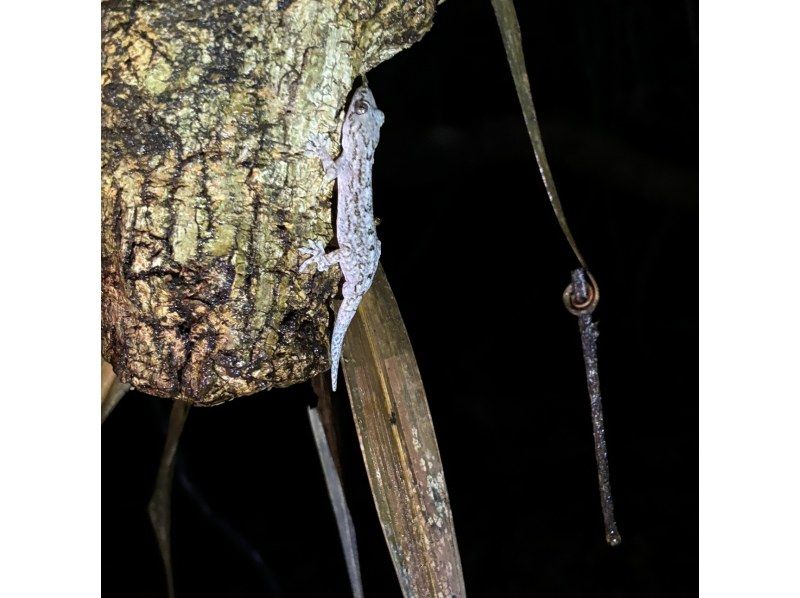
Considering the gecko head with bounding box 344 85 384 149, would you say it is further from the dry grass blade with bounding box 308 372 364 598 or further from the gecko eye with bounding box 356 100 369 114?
the dry grass blade with bounding box 308 372 364 598

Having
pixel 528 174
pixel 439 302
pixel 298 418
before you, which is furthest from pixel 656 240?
pixel 298 418

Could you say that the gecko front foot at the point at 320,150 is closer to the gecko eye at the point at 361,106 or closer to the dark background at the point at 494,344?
the gecko eye at the point at 361,106

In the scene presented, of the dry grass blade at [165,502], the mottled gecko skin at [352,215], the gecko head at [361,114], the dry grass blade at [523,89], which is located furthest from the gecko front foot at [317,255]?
the dry grass blade at [165,502]

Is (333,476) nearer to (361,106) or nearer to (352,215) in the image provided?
(352,215)

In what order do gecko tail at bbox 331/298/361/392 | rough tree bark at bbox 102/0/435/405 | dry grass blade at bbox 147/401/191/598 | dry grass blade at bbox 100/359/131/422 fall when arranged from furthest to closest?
dry grass blade at bbox 147/401/191/598, dry grass blade at bbox 100/359/131/422, gecko tail at bbox 331/298/361/392, rough tree bark at bbox 102/0/435/405

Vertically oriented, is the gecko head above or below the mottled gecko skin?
above

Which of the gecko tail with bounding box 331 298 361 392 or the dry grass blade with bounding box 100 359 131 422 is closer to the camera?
the gecko tail with bounding box 331 298 361 392

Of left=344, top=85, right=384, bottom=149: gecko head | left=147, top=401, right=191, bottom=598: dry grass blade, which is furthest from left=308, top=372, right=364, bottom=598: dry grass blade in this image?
left=344, top=85, right=384, bottom=149: gecko head

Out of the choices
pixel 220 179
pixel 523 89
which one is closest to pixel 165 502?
pixel 220 179
